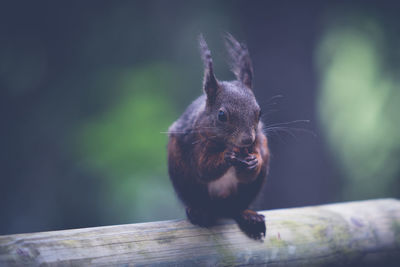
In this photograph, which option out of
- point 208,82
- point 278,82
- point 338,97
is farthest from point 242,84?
point 338,97

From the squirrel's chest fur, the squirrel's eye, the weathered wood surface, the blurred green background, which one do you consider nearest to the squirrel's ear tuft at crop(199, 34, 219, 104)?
the squirrel's eye

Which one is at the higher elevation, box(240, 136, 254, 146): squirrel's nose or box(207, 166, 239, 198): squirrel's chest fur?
box(240, 136, 254, 146): squirrel's nose

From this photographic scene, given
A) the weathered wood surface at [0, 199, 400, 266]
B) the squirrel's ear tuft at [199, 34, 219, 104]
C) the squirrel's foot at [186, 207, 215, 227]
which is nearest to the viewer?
the weathered wood surface at [0, 199, 400, 266]

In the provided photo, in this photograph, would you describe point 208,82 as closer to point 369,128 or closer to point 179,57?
point 369,128

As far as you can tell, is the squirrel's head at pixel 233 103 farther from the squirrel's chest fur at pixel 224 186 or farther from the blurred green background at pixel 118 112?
the blurred green background at pixel 118 112

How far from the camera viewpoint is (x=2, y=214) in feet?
11.4

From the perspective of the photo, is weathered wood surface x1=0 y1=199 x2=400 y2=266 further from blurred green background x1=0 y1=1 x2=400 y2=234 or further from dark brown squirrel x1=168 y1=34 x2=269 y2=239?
blurred green background x1=0 y1=1 x2=400 y2=234

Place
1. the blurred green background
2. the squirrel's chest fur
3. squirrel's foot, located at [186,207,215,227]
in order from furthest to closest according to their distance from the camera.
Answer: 1. the blurred green background
2. the squirrel's chest fur
3. squirrel's foot, located at [186,207,215,227]

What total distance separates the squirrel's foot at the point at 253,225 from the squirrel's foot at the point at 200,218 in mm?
121

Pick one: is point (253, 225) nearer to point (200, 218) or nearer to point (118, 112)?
point (200, 218)

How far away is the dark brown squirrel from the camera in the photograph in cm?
154

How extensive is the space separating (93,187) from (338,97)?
2.31m

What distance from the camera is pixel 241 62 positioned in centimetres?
168

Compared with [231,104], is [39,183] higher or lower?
lower
